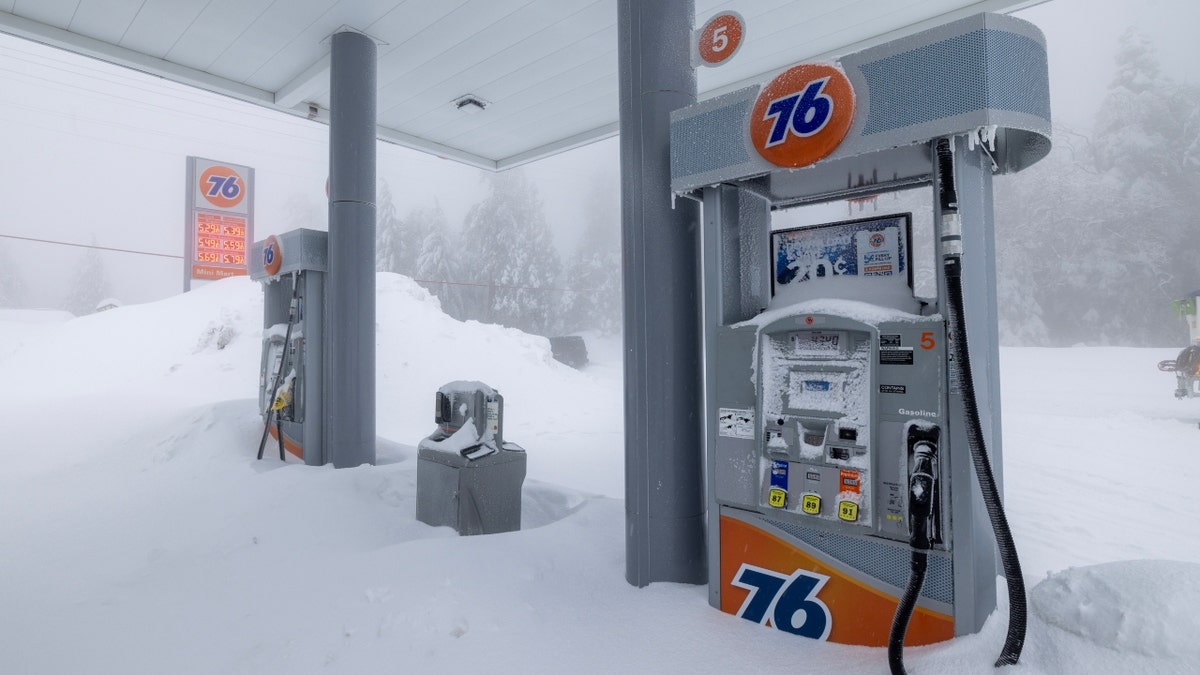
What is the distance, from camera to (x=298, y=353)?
19.9 ft

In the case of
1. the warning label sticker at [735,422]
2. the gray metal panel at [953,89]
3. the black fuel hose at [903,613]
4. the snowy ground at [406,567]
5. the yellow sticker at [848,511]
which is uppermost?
the gray metal panel at [953,89]

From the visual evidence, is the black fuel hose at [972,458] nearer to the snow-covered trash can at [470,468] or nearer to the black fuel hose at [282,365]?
the snow-covered trash can at [470,468]

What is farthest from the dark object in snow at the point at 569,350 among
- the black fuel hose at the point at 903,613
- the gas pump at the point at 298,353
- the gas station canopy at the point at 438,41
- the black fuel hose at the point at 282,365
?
A: the black fuel hose at the point at 903,613

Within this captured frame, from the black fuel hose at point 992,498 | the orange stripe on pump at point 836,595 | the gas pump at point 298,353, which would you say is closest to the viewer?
the black fuel hose at point 992,498

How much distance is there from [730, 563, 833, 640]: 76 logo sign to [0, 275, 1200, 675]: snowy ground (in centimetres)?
7

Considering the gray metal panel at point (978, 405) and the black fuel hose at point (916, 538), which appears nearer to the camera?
the black fuel hose at point (916, 538)

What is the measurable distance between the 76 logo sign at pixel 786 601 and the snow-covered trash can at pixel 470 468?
5.98ft

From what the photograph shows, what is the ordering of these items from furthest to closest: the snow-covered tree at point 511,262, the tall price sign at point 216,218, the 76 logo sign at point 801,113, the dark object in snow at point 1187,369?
the snow-covered tree at point 511,262 < the tall price sign at point 216,218 < the dark object in snow at point 1187,369 < the 76 logo sign at point 801,113

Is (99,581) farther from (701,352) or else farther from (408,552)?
(701,352)

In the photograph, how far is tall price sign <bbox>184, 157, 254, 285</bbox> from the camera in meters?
16.6

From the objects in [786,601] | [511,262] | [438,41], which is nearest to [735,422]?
[786,601]

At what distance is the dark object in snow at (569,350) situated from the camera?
2553cm

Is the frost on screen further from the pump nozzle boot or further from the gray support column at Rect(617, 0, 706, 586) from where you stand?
the pump nozzle boot

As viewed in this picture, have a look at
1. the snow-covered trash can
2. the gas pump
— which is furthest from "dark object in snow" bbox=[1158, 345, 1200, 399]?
the gas pump
